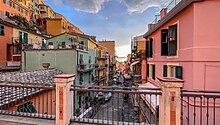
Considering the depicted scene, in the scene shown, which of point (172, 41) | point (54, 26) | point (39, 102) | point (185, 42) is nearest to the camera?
point (39, 102)

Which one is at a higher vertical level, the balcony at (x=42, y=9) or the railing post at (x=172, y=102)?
the balcony at (x=42, y=9)

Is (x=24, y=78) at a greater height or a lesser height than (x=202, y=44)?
lesser

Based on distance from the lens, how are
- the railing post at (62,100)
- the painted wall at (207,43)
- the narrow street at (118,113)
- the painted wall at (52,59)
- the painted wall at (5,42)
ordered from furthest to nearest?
1. the painted wall at (5,42)
2. the painted wall at (52,59)
3. the narrow street at (118,113)
4. the painted wall at (207,43)
5. the railing post at (62,100)

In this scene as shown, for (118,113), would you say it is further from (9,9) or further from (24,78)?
(9,9)

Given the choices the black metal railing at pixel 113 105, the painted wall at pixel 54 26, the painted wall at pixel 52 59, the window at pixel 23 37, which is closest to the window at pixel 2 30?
the window at pixel 23 37

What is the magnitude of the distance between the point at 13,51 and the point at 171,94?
23.4 meters

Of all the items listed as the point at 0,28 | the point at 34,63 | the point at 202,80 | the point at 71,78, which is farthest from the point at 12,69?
the point at 202,80

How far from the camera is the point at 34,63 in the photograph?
58.7 ft

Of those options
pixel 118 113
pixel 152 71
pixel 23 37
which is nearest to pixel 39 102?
pixel 118 113

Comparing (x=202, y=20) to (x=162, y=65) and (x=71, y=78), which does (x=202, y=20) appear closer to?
(x=162, y=65)

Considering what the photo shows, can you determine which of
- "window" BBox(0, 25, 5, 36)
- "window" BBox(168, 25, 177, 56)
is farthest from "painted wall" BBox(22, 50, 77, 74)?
"window" BBox(168, 25, 177, 56)

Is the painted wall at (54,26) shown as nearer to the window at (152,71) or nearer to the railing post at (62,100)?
the window at (152,71)

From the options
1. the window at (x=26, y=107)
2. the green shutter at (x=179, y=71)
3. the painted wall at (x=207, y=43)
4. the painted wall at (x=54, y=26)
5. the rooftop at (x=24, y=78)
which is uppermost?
the painted wall at (x=54, y=26)

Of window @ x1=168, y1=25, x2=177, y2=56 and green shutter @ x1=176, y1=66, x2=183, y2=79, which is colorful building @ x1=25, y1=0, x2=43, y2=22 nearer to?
window @ x1=168, y1=25, x2=177, y2=56
